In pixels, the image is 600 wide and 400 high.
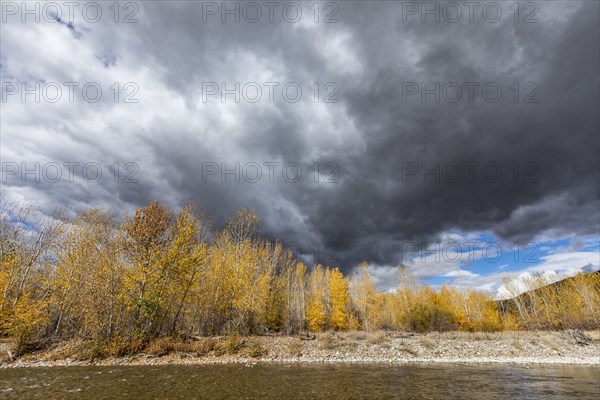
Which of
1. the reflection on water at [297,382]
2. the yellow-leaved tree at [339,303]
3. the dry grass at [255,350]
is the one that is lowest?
the reflection on water at [297,382]

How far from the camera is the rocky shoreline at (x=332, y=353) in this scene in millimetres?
26672

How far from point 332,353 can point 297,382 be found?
1535 centimetres

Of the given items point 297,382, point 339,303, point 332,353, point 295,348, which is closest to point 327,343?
point 332,353

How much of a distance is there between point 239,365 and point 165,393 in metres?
12.1

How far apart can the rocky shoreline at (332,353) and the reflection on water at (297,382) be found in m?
3.62

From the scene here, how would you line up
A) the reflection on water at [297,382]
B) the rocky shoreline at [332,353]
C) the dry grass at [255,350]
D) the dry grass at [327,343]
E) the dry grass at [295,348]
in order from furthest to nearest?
the dry grass at [327,343]
the dry grass at [295,348]
the dry grass at [255,350]
the rocky shoreline at [332,353]
the reflection on water at [297,382]

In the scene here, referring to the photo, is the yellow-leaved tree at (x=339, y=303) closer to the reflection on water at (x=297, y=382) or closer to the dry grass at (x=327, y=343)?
the dry grass at (x=327, y=343)

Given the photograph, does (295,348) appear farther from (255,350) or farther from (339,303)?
Result: (339,303)

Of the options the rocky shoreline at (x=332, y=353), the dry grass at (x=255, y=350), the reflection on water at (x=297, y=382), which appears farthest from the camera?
the dry grass at (x=255, y=350)

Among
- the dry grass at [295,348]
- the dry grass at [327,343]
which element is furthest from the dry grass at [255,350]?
the dry grass at [327,343]

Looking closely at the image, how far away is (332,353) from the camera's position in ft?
106

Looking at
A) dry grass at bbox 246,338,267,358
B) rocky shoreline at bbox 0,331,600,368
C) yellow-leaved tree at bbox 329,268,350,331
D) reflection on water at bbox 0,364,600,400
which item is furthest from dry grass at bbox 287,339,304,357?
yellow-leaved tree at bbox 329,268,350,331

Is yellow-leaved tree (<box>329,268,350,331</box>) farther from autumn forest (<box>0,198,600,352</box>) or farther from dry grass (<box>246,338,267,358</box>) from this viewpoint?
dry grass (<box>246,338,267,358</box>)

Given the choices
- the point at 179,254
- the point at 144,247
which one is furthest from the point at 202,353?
the point at 144,247
